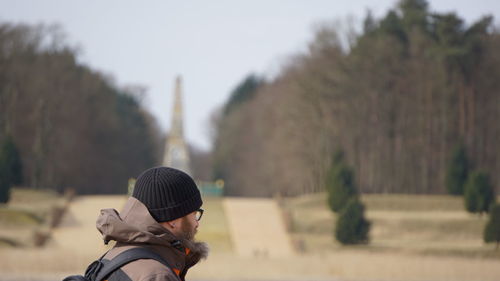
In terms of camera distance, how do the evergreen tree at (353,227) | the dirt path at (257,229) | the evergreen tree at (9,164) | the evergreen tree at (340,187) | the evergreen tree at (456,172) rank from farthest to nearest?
the evergreen tree at (456,172) < the evergreen tree at (340,187) < the evergreen tree at (9,164) < the evergreen tree at (353,227) < the dirt path at (257,229)

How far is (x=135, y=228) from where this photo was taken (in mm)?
2994

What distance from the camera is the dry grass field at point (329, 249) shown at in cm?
2609

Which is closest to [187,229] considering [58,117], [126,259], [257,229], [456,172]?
[126,259]

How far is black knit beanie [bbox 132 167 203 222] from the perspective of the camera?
119 inches

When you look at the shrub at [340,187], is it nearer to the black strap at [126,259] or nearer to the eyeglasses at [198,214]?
the eyeglasses at [198,214]

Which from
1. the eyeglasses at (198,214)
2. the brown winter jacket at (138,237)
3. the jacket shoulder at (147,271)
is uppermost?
the eyeglasses at (198,214)

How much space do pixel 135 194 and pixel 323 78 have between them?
51.1 m

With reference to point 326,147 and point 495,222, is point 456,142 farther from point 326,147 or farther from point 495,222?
point 495,222

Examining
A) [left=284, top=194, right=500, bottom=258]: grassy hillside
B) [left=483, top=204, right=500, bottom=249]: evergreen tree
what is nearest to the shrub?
[left=284, top=194, right=500, bottom=258]: grassy hillside

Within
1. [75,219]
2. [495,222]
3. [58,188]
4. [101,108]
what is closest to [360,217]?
[495,222]

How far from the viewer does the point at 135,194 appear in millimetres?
3072

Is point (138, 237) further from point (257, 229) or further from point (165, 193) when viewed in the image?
point (257, 229)

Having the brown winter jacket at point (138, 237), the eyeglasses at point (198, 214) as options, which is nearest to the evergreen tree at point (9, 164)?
the eyeglasses at point (198, 214)

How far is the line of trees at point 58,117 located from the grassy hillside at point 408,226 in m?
15.1
